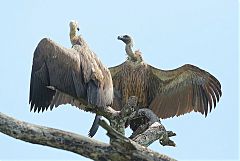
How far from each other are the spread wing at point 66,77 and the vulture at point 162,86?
7.72 feet

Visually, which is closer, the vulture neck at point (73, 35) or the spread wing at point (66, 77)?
the spread wing at point (66, 77)

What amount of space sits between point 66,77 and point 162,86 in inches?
145

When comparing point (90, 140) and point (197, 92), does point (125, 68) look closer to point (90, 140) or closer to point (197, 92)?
point (197, 92)

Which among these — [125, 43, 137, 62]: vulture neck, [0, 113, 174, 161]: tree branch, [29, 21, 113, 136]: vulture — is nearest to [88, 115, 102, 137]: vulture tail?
[29, 21, 113, 136]: vulture

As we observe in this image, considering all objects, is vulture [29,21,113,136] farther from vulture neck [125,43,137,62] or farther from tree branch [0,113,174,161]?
tree branch [0,113,174,161]

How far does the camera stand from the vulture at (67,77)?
11727 mm

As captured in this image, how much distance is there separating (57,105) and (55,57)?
5.01 ft

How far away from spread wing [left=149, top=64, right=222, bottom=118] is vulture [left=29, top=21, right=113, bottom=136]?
2.72 metres

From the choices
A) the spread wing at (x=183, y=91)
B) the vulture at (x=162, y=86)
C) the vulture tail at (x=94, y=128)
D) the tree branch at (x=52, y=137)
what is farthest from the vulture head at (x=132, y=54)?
the tree branch at (x=52, y=137)

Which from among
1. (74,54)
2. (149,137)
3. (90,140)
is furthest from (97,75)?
(90,140)

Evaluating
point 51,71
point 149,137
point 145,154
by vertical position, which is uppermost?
point 51,71

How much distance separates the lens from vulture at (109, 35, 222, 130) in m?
14.7

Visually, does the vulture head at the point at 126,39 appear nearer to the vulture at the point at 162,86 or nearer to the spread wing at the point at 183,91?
the vulture at the point at 162,86

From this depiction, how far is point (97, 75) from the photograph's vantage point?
474 inches
